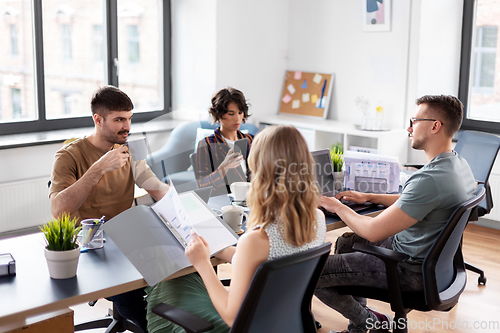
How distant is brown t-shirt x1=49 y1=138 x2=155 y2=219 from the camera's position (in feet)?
7.64

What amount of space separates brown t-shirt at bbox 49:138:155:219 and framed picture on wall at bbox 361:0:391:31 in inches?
129

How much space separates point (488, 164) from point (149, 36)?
3.34 meters

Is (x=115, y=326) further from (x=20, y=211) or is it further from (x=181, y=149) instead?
(x=20, y=211)

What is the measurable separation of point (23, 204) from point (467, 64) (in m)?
4.00

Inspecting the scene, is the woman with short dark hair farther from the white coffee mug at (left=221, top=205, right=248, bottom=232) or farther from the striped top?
the white coffee mug at (left=221, top=205, right=248, bottom=232)

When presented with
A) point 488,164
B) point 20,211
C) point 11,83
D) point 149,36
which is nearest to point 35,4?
point 11,83

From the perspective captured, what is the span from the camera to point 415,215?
2.07 metres

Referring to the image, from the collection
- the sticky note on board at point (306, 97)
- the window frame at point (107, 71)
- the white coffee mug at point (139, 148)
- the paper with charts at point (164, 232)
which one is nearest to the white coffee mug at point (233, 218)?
the paper with charts at point (164, 232)

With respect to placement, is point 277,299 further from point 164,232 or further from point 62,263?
point 62,263

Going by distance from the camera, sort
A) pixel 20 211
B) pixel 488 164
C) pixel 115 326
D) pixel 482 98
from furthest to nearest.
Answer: pixel 482 98, pixel 20 211, pixel 488 164, pixel 115 326

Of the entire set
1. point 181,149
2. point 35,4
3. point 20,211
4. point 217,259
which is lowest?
point 20,211

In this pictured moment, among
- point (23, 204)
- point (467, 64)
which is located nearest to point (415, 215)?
point (23, 204)

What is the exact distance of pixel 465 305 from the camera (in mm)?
3094

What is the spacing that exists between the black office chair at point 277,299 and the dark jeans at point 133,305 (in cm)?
81
